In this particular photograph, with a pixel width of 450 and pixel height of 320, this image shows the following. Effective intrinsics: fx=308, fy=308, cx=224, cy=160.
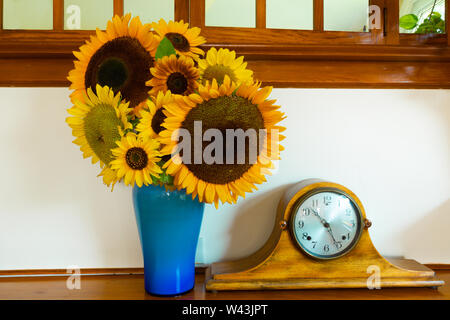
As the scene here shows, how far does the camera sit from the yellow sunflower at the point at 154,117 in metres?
0.55

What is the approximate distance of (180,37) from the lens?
0.61 m

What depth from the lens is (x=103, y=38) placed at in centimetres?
60

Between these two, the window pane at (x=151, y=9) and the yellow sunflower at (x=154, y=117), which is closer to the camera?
the yellow sunflower at (x=154, y=117)

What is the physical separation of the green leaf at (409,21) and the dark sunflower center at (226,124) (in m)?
0.67

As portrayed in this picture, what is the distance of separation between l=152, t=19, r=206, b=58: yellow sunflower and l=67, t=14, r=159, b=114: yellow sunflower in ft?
0.08

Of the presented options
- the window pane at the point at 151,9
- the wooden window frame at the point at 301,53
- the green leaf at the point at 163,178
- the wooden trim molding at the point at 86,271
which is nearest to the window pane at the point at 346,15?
the wooden window frame at the point at 301,53

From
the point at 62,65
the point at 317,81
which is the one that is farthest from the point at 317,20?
the point at 62,65

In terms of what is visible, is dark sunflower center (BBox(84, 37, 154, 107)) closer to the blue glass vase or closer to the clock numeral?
the blue glass vase

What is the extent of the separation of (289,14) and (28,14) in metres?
0.79

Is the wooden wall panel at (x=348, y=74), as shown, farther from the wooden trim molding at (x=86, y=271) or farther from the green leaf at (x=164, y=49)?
the wooden trim molding at (x=86, y=271)

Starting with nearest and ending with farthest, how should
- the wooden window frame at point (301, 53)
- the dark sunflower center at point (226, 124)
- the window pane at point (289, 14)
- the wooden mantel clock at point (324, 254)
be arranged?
the dark sunflower center at point (226, 124)
the wooden mantel clock at point (324, 254)
the wooden window frame at point (301, 53)
the window pane at point (289, 14)

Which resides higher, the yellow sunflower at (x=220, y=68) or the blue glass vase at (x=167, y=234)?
the yellow sunflower at (x=220, y=68)
